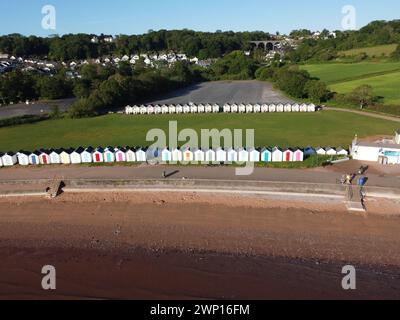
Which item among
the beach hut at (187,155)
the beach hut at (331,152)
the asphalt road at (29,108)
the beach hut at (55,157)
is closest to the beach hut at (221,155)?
the beach hut at (187,155)

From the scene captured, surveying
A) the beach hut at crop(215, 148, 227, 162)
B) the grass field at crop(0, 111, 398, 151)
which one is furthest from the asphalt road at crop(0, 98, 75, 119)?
the beach hut at crop(215, 148, 227, 162)

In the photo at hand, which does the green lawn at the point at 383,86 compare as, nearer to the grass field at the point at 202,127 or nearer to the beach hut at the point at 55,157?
the grass field at the point at 202,127

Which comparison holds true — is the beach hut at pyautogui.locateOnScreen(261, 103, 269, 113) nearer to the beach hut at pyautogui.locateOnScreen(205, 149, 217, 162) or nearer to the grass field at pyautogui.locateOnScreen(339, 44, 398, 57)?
the beach hut at pyautogui.locateOnScreen(205, 149, 217, 162)

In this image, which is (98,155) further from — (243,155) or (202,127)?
(202,127)

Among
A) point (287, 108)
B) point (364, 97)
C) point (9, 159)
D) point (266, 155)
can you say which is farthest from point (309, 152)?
point (364, 97)

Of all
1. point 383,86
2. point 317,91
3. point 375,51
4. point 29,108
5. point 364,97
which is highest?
point 375,51

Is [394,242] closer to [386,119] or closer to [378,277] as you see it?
[378,277]
